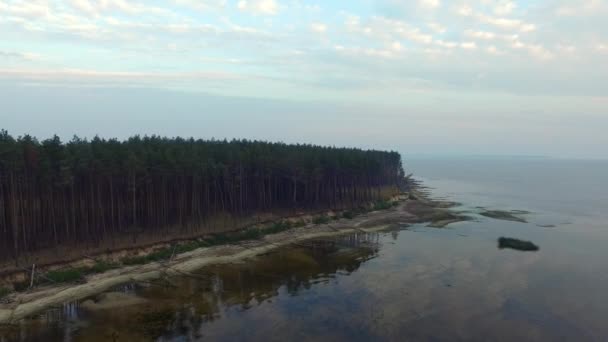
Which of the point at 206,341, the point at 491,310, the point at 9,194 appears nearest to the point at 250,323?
the point at 206,341

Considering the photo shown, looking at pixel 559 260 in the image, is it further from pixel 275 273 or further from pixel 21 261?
pixel 21 261

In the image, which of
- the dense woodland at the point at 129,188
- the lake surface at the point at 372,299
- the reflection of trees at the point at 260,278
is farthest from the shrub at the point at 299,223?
the reflection of trees at the point at 260,278

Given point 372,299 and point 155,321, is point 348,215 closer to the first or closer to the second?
point 372,299

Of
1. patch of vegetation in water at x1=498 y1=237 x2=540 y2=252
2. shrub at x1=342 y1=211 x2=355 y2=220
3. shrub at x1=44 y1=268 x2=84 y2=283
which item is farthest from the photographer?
shrub at x1=342 y1=211 x2=355 y2=220

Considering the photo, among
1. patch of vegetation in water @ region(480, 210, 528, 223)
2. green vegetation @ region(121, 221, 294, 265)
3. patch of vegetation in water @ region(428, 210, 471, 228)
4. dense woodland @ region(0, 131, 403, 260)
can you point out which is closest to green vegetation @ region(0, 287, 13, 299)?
dense woodland @ region(0, 131, 403, 260)

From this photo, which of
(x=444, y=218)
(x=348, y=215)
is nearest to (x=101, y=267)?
(x=348, y=215)

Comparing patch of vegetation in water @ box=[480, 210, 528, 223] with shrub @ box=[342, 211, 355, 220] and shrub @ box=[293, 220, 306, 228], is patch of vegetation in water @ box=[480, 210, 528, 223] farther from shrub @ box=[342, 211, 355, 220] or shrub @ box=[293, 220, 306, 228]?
shrub @ box=[293, 220, 306, 228]

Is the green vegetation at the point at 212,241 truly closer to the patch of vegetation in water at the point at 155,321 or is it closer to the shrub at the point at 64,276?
the shrub at the point at 64,276
